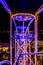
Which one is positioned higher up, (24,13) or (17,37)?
A: (24,13)

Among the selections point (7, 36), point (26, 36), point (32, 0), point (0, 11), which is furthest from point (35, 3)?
point (7, 36)

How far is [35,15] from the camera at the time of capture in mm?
1862

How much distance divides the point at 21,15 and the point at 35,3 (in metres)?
0.30

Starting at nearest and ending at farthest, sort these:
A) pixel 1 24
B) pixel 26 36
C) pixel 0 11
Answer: pixel 26 36, pixel 0 11, pixel 1 24

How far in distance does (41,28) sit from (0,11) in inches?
23.4

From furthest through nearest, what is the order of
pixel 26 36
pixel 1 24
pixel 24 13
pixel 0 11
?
pixel 1 24 < pixel 0 11 < pixel 26 36 < pixel 24 13

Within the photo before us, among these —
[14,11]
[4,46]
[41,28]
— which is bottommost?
[4,46]

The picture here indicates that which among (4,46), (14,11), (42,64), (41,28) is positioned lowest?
(42,64)

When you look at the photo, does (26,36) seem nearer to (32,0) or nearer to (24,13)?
(24,13)

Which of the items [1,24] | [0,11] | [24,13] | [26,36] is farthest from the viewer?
[1,24]

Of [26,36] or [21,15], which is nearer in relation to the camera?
[21,15]

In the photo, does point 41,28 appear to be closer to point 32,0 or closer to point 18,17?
point 18,17

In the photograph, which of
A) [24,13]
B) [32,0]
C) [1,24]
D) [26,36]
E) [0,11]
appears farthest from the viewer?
[1,24]

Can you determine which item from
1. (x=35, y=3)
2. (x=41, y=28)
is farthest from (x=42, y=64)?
(x=35, y=3)
